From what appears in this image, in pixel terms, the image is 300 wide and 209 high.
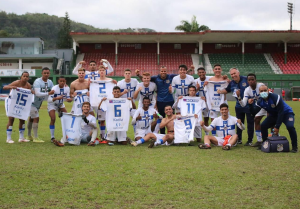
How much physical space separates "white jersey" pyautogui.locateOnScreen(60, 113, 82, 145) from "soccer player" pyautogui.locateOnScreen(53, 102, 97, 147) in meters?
0.15

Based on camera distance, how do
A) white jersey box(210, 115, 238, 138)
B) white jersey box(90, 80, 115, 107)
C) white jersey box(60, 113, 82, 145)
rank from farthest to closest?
white jersey box(90, 80, 115, 107), white jersey box(60, 113, 82, 145), white jersey box(210, 115, 238, 138)

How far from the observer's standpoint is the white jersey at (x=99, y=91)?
360 inches

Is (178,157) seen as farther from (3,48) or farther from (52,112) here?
(3,48)

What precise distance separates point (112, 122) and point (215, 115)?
9.72ft

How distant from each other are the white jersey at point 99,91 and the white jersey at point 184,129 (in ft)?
7.29

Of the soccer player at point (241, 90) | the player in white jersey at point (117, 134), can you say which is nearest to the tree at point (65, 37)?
the player in white jersey at point (117, 134)

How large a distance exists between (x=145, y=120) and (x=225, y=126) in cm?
223

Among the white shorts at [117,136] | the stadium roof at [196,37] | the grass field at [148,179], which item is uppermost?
the stadium roof at [196,37]

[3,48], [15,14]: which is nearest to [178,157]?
[3,48]

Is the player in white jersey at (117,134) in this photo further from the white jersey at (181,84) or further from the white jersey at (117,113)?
the white jersey at (181,84)

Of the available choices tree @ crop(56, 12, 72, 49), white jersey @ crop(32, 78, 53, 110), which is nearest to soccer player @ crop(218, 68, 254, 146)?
white jersey @ crop(32, 78, 53, 110)

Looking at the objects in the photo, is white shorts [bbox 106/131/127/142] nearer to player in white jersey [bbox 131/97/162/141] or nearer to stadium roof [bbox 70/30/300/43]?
player in white jersey [bbox 131/97/162/141]

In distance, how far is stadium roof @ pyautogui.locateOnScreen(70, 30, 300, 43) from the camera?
4041cm

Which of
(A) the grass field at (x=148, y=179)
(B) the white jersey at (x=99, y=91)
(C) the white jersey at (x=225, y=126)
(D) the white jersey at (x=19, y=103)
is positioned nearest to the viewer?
(A) the grass field at (x=148, y=179)
